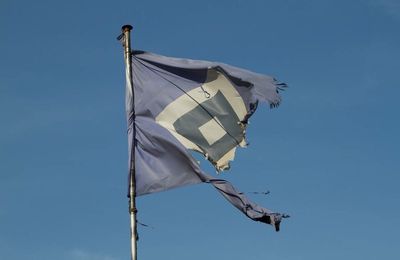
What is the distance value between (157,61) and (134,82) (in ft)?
2.87

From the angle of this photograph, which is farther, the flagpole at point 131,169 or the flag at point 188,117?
the flag at point 188,117

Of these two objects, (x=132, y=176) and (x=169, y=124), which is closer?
(x=132, y=176)

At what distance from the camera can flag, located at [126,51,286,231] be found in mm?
22000

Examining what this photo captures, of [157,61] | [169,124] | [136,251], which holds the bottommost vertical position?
[136,251]

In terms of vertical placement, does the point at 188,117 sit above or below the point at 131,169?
above

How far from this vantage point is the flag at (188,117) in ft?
72.2

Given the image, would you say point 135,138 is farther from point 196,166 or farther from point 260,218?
point 260,218

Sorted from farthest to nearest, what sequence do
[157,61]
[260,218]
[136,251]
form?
[157,61], [260,218], [136,251]

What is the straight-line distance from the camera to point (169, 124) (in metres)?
23.0

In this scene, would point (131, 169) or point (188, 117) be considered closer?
point (131, 169)

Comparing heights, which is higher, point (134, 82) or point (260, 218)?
point (134, 82)

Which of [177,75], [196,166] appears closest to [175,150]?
[196,166]

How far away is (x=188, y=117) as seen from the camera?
2330 cm

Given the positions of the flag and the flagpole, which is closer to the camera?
the flagpole
